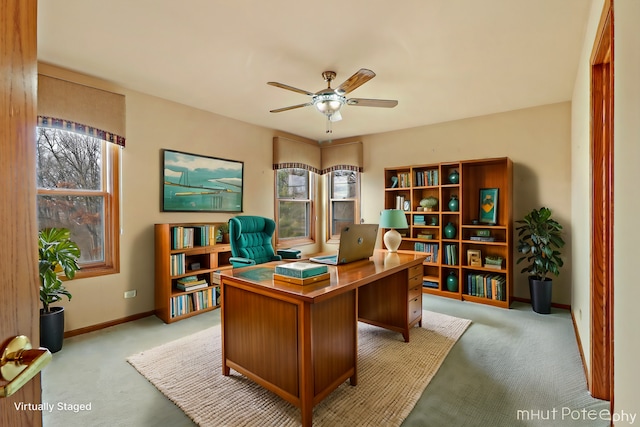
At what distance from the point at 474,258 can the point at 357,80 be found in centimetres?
298

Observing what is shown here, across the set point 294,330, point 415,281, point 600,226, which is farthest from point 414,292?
point 294,330

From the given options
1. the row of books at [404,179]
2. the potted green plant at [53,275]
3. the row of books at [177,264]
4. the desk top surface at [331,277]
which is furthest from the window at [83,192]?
the row of books at [404,179]

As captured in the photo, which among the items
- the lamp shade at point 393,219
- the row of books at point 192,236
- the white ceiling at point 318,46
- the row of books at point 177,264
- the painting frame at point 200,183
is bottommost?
the row of books at point 177,264

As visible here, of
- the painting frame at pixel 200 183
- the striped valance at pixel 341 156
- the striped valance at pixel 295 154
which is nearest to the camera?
the painting frame at pixel 200 183

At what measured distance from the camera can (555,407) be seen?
188cm

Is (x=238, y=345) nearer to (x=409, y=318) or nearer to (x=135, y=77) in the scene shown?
(x=409, y=318)

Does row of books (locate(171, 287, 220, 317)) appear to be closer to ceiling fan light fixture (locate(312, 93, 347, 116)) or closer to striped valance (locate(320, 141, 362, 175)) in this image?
ceiling fan light fixture (locate(312, 93, 347, 116))

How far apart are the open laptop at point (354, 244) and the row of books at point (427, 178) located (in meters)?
2.19

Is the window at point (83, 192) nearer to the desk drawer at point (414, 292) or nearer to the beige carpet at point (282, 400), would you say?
the beige carpet at point (282, 400)

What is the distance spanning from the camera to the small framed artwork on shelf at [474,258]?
404 centimetres

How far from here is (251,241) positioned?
12.3 ft

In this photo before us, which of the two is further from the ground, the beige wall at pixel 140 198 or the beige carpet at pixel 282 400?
the beige wall at pixel 140 198

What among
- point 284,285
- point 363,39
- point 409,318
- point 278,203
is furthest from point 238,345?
point 278,203

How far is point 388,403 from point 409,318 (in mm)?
1003
